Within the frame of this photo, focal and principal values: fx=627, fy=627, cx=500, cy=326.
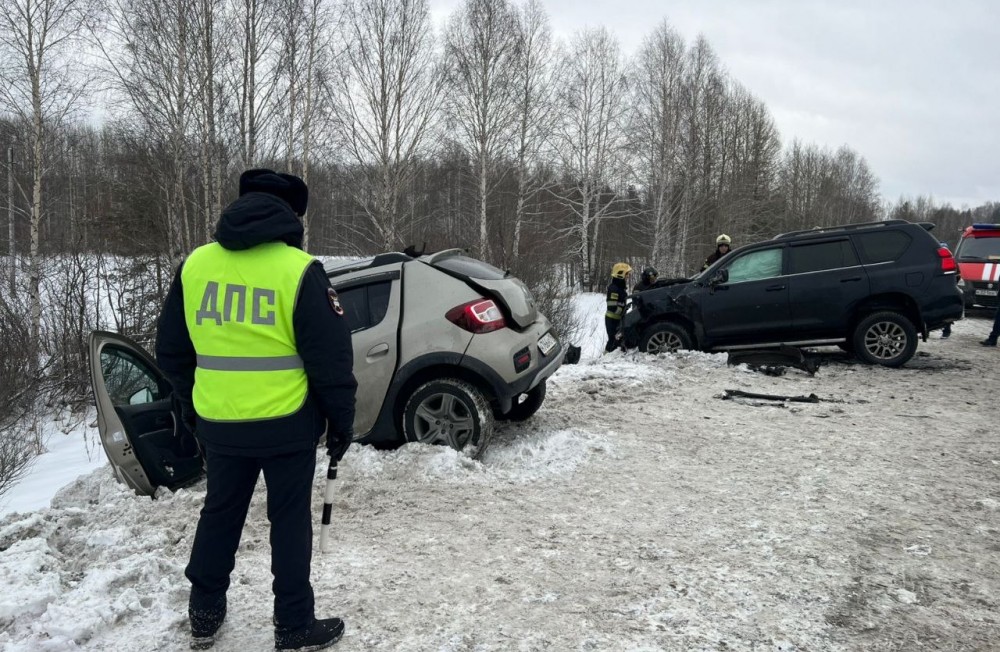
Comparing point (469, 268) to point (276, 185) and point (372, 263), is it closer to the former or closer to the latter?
point (372, 263)

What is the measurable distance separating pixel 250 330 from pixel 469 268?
2.91 metres

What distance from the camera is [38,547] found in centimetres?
335

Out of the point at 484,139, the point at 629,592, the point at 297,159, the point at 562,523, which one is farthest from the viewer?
the point at 484,139

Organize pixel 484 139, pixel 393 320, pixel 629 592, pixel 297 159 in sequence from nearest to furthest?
pixel 629 592
pixel 393 320
pixel 297 159
pixel 484 139

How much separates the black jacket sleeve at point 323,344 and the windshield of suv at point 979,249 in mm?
16639

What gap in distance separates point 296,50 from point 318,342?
20.8m

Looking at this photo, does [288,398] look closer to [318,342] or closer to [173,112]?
[318,342]

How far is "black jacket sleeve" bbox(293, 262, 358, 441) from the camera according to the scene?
253 centimetres

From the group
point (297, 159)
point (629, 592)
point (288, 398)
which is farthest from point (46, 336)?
point (297, 159)

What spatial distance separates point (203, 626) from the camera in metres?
2.66

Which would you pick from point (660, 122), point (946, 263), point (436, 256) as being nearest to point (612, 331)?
point (946, 263)

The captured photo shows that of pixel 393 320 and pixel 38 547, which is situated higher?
pixel 393 320

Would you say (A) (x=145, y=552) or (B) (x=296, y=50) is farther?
(B) (x=296, y=50)

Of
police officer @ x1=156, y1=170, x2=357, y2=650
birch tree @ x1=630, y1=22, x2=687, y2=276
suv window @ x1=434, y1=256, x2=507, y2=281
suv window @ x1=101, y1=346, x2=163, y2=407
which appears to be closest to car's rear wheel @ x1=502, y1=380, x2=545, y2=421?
suv window @ x1=434, y1=256, x2=507, y2=281
